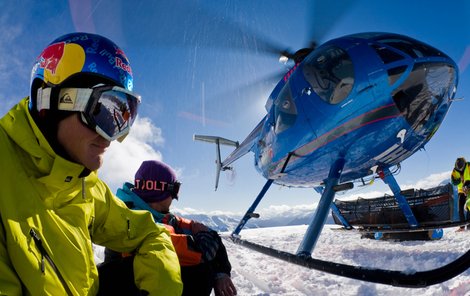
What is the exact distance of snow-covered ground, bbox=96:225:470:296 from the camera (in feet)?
12.7

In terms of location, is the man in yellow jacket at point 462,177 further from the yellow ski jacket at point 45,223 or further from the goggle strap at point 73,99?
the goggle strap at point 73,99

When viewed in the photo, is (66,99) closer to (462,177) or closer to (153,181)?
(153,181)

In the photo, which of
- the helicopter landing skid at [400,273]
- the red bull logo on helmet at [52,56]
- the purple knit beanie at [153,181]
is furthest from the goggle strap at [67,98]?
the helicopter landing skid at [400,273]

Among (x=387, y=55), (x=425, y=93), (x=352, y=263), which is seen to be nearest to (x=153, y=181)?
(x=387, y=55)

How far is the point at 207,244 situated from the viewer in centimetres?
235

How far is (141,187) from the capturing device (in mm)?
2820

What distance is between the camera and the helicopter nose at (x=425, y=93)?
3648 mm

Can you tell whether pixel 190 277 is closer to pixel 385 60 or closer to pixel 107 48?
pixel 107 48

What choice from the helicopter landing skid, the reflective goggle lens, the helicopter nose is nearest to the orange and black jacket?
the reflective goggle lens

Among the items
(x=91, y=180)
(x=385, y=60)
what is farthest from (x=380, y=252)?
(x=91, y=180)

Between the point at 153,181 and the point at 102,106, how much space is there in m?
1.57

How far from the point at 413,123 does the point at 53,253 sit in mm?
4320

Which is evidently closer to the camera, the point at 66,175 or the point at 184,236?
the point at 66,175

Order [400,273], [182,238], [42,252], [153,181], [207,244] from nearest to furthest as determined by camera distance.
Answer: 1. [42,252]
2. [182,238]
3. [207,244]
4. [400,273]
5. [153,181]
